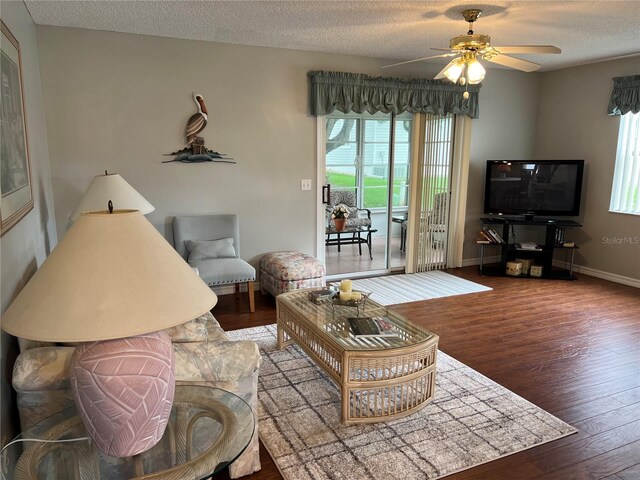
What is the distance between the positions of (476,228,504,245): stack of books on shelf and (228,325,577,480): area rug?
2.91 m

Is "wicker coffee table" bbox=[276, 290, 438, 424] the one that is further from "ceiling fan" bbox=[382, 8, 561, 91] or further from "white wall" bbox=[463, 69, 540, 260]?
"white wall" bbox=[463, 69, 540, 260]

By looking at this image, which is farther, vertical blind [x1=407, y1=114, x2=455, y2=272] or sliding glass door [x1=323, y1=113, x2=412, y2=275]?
sliding glass door [x1=323, y1=113, x2=412, y2=275]

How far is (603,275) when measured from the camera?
18.1 ft

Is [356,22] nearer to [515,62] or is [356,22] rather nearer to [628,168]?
[515,62]

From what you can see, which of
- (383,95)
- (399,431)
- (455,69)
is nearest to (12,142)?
(399,431)

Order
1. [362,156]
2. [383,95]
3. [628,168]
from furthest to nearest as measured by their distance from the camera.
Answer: [362,156] < [628,168] < [383,95]

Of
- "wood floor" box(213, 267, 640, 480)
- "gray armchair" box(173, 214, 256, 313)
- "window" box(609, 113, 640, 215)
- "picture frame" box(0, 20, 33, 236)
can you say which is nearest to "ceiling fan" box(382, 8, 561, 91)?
"wood floor" box(213, 267, 640, 480)

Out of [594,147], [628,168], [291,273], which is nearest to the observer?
[291,273]

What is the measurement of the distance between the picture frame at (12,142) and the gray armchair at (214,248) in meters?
1.59

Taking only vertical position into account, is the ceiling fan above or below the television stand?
above

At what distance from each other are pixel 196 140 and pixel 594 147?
182 inches

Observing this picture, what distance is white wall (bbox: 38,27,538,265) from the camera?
13.1 ft

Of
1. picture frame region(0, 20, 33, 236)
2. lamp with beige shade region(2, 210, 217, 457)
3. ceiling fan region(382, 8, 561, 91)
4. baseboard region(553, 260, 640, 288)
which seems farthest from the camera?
baseboard region(553, 260, 640, 288)

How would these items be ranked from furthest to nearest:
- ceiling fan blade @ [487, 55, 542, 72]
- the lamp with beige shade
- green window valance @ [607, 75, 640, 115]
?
green window valance @ [607, 75, 640, 115]
ceiling fan blade @ [487, 55, 542, 72]
the lamp with beige shade
